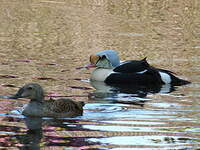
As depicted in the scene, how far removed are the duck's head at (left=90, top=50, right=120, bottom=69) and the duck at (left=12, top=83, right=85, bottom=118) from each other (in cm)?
446

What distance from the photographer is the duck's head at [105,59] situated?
1634 cm

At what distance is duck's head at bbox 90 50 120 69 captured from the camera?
16.3 metres

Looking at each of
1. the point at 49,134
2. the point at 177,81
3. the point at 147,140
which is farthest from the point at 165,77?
the point at 147,140

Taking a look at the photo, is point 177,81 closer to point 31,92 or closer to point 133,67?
point 133,67

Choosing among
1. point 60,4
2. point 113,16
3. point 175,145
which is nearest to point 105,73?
point 175,145

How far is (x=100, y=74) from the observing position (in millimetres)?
16297

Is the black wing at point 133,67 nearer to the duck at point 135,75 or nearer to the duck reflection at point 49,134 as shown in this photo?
the duck at point 135,75

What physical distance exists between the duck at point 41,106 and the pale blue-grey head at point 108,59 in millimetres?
4454

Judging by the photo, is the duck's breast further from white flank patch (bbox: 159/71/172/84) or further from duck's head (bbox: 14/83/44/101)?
white flank patch (bbox: 159/71/172/84)

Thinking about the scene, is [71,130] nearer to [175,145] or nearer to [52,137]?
[52,137]

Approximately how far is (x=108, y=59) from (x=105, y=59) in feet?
0.41

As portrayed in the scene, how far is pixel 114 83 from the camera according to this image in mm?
16031

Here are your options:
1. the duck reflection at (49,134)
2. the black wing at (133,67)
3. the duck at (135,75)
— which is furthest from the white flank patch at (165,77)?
the duck reflection at (49,134)

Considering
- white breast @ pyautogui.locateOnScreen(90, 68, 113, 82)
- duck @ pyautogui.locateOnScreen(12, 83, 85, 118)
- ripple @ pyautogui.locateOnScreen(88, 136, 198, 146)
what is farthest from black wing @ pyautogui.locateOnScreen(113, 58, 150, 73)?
ripple @ pyautogui.locateOnScreen(88, 136, 198, 146)
